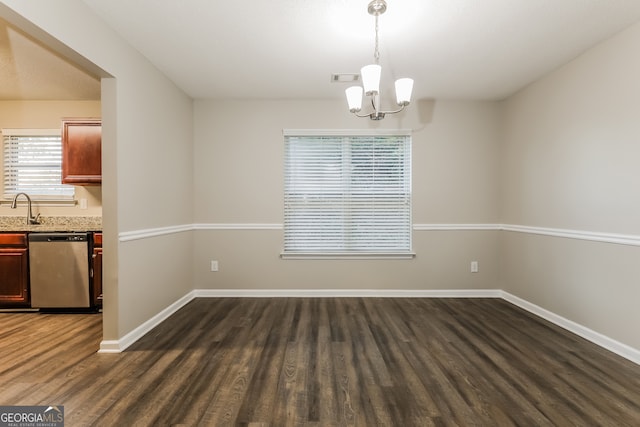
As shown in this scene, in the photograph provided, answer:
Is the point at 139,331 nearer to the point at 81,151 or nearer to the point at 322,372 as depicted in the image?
the point at 322,372

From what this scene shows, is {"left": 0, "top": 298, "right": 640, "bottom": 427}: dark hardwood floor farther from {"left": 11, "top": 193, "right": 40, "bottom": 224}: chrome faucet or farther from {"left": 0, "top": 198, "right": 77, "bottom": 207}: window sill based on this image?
{"left": 0, "top": 198, "right": 77, "bottom": 207}: window sill

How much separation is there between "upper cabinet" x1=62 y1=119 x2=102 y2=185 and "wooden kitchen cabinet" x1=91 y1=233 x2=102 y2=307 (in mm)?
631

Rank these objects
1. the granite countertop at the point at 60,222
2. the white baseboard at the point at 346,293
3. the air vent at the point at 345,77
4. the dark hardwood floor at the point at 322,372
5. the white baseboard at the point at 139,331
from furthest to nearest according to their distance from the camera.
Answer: the white baseboard at the point at 346,293 → the granite countertop at the point at 60,222 → the air vent at the point at 345,77 → the white baseboard at the point at 139,331 → the dark hardwood floor at the point at 322,372

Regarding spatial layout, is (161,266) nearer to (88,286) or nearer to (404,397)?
(88,286)

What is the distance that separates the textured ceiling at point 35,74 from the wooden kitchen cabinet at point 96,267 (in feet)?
5.48

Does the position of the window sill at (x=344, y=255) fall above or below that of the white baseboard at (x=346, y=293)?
above

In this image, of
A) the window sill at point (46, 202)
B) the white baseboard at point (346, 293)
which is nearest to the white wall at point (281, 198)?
the white baseboard at point (346, 293)

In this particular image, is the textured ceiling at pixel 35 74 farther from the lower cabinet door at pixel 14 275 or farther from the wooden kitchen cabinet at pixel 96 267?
the lower cabinet door at pixel 14 275

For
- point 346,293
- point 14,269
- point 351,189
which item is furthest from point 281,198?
point 14,269

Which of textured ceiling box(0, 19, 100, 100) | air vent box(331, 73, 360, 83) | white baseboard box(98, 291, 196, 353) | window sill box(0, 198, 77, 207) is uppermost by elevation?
air vent box(331, 73, 360, 83)

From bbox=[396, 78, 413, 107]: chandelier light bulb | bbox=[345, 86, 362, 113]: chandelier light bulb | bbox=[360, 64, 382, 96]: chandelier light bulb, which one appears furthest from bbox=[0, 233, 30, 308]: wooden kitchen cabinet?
bbox=[396, 78, 413, 107]: chandelier light bulb

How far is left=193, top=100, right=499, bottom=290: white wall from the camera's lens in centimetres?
388

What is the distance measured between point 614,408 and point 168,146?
4115mm

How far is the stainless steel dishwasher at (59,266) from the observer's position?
321 centimetres
